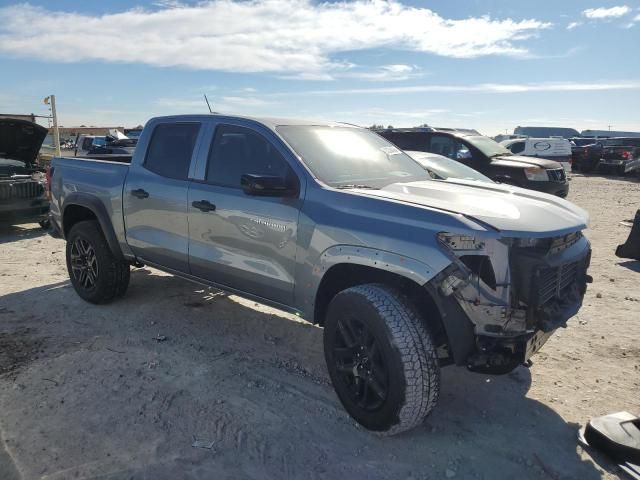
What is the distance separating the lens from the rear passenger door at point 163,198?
438cm

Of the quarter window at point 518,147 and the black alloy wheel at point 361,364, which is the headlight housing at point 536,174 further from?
the quarter window at point 518,147

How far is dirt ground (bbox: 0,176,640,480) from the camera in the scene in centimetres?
288

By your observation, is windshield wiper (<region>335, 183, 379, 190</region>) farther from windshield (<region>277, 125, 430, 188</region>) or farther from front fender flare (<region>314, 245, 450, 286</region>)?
front fender flare (<region>314, 245, 450, 286</region>)

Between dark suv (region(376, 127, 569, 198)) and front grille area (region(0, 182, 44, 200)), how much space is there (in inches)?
279

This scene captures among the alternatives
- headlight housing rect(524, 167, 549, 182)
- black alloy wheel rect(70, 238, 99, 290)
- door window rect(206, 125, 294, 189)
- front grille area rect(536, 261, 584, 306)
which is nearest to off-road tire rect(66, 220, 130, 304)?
black alloy wheel rect(70, 238, 99, 290)

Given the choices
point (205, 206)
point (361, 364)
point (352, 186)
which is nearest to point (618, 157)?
point (352, 186)

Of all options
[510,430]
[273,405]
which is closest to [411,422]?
[510,430]

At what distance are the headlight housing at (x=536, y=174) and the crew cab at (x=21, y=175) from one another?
8.68 metres

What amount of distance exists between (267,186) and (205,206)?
2.88 feet

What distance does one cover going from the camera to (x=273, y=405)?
3490mm

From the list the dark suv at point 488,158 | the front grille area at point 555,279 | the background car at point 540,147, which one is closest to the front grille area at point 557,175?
the dark suv at point 488,158

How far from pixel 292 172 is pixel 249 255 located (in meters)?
0.70

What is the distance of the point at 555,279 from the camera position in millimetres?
3061

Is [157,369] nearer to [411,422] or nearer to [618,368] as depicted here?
[411,422]
